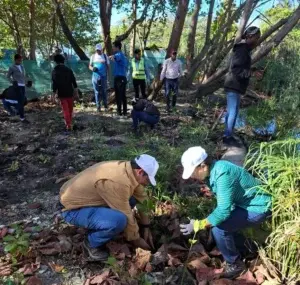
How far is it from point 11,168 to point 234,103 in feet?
10.6

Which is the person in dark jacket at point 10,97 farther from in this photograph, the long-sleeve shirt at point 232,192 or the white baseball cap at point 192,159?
the long-sleeve shirt at point 232,192

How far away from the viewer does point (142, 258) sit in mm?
2812

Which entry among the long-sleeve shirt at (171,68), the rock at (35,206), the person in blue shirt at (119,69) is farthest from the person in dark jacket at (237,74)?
the long-sleeve shirt at (171,68)

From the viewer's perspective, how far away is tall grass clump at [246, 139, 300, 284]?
2.44m

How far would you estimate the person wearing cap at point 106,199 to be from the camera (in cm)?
272

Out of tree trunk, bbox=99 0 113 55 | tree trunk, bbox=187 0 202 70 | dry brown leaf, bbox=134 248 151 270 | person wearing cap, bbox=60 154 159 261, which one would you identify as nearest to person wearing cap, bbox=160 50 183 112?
tree trunk, bbox=187 0 202 70

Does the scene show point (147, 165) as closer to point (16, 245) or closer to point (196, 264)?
point (196, 264)

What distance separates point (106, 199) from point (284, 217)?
132 centimetres

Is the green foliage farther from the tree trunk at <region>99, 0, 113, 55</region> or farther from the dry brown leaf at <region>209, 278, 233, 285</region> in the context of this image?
the tree trunk at <region>99, 0, 113, 55</region>

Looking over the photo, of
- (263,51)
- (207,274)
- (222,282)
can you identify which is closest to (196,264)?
(207,274)

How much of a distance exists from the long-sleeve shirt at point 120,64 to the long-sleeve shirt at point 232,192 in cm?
555

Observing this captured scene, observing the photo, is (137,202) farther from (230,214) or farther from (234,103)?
(234,103)

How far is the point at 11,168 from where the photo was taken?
493 cm

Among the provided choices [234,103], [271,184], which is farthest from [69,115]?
[271,184]
